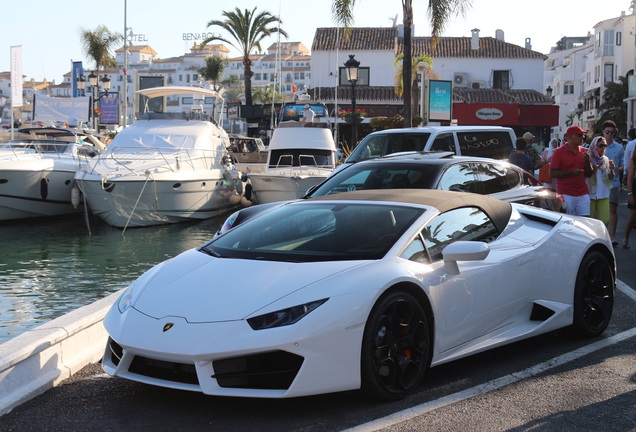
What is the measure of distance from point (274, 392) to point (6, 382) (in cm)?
160

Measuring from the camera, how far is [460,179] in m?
9.96

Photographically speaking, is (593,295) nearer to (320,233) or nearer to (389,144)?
(320,233)

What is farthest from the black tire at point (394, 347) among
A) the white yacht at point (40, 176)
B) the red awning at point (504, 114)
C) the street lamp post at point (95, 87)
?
the red awning at point (504, 114)

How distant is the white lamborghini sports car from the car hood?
1cm

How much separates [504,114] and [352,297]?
5348 cm

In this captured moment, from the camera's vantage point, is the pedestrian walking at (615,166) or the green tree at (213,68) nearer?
the pedestrian walking at (615,166)

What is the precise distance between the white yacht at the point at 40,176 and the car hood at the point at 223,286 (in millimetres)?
17704

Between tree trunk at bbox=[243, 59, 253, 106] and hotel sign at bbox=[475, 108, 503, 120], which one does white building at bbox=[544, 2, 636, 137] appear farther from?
tree trunk at bbox=[243, 59, 253, 106]

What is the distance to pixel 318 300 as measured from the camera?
4.59 metres

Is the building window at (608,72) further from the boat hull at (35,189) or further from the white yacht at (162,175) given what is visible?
the boat hull at (35,189)

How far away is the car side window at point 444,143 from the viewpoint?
14.9m

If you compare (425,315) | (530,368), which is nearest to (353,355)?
(425,315)

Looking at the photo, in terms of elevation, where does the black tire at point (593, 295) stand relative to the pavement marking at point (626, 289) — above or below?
above

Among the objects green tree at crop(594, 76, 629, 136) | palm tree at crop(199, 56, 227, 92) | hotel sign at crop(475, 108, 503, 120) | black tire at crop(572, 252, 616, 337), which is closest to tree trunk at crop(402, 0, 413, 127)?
black tire at crop(572, 252, 616, 337)
